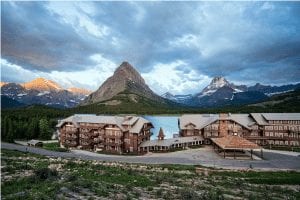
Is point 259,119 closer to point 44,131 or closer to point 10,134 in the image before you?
point 44,131

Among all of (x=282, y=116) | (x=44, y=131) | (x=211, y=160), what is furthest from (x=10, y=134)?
(x=282, y=116)

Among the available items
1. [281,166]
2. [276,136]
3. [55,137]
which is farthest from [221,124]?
[55,137]

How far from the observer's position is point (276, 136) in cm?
10300

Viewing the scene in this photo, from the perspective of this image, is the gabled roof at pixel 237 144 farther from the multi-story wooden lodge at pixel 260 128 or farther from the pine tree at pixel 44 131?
the pine tree at pixel 44 131

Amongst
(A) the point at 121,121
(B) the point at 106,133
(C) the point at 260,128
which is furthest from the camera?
(C) the point at 260,128

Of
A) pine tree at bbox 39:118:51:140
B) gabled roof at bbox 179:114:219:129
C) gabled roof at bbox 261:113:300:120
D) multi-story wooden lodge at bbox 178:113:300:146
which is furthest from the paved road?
Answer: pine tree at bbox 39:118:51:140

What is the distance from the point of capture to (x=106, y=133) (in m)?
96.4

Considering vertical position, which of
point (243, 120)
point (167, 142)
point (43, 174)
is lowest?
point (167, 142)

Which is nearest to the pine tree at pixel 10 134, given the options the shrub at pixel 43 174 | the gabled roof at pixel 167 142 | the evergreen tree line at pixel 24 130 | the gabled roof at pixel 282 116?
the evergreen tree line at pixel 24 130

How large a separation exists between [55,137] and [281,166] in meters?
87.6

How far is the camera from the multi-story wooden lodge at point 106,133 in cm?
9362

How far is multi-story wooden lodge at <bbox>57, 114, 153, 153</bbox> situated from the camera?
3686 inches

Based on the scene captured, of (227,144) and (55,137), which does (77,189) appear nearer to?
(227,144)

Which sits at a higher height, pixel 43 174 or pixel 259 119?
pixel 259 119
